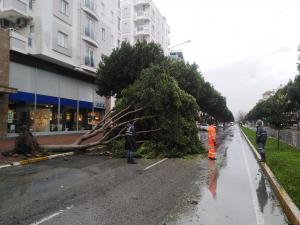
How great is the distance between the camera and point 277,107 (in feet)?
73.6

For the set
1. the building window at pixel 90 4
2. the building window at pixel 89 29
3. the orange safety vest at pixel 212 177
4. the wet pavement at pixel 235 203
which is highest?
the building window at pixel 90 4

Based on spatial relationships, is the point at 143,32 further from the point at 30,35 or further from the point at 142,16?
the point at 30,35

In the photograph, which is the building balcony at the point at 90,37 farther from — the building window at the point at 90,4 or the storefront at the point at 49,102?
the storefront at the point at 49,102

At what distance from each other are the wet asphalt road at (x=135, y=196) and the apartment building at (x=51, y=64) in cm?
1312

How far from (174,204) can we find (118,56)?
2195cm

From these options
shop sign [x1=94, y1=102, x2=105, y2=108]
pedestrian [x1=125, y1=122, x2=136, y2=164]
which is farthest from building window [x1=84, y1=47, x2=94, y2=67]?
pedestrian [x1=125, y1=122, x2=136, y2=164]

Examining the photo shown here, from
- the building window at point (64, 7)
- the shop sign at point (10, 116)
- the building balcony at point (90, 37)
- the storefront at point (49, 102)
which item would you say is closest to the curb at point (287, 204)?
the storefront at point (49, 102)

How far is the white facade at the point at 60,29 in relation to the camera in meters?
25.7

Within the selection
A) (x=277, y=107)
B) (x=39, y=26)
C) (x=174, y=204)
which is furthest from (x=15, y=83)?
(x=174, y=204)

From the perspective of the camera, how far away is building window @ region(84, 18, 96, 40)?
34056 millimetres

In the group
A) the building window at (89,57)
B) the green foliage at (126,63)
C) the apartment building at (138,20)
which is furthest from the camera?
the apartment building at (138,20)

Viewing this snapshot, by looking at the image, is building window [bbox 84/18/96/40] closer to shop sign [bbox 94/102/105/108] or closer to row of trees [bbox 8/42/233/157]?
shop sign [bbox 94/102/105/108]

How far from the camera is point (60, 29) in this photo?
2909cm

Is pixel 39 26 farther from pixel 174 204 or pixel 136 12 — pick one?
pixel 136 12
